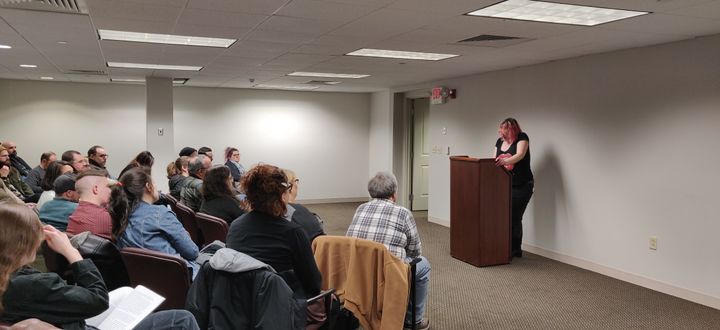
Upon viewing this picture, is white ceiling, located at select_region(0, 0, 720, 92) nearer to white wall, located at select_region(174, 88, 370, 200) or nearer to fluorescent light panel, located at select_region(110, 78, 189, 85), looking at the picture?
fluorescent light panel, located at select_region(110, 78, 189, 85)

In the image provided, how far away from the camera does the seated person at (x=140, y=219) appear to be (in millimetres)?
2771

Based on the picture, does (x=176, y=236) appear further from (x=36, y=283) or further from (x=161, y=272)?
(x=36, y=283)

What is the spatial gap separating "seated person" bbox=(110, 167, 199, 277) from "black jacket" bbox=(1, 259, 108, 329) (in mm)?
968

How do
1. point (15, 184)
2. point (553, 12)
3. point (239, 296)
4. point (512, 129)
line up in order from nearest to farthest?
point (239, 296) < point (553, 12) < point (512, 129) < point (15, 184)

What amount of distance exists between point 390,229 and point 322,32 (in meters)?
1.79

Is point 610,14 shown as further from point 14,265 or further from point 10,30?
point 10,30

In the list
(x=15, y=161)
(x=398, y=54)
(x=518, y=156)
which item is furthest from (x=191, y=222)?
(x=15, y=161)

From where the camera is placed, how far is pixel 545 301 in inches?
171

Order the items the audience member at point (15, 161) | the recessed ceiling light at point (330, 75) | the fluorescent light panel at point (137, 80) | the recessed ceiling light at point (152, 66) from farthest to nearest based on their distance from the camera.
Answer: the fluorescent light panel at point (137, 80) → the recessed ceiling light at point (330, 75) → the audience member at point (15, 161) → the recessed ceiling light at point (152, 66)

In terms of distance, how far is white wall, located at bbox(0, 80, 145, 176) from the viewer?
8781 mm

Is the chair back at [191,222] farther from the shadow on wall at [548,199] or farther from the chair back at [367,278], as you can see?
the shadow on wall at [548,199]

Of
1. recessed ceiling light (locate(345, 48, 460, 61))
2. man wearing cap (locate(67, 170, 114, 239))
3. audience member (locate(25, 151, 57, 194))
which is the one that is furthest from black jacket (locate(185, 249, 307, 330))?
audience member (locate(25, 151, 57, 194))

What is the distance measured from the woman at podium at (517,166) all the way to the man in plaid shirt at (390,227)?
2465 millimetres

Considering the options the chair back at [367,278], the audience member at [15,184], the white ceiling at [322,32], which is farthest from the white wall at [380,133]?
the chair back at [367,278]
